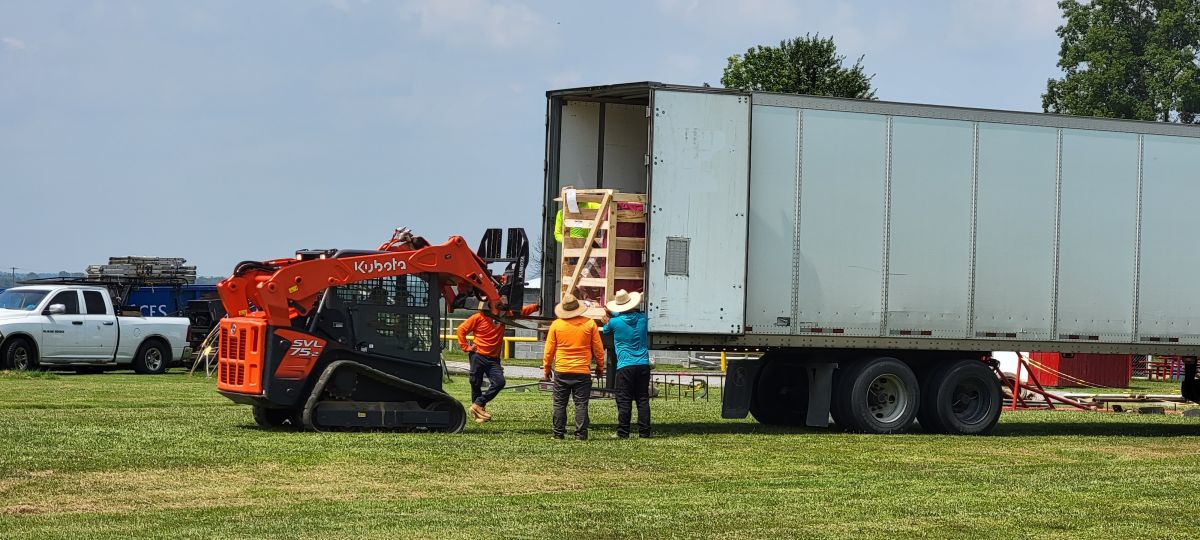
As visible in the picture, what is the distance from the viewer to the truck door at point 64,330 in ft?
101

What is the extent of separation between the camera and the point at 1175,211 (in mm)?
19734

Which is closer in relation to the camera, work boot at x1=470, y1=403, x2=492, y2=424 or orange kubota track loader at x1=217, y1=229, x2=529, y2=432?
orange kubota track loader at x1=217, y1=229, x2=529, y2=432

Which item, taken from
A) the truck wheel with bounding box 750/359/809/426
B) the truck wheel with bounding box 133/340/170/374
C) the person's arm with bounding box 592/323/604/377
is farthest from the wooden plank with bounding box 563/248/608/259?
the truck wheel with bounding box 133/340/170/374

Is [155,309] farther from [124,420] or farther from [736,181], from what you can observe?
[736,181]

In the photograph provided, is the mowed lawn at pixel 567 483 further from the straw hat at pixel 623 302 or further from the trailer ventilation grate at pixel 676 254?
the trailer ventilation grate at pixel 676 254

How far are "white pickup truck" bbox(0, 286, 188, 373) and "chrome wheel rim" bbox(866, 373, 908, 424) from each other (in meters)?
17.7

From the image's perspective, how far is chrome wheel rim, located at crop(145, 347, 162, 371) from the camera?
109 ft

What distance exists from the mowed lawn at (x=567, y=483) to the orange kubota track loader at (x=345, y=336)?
43cm

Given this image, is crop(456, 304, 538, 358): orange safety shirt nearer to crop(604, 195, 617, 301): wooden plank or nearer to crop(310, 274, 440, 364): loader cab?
crop(310, 274, 440, 364): loader cab

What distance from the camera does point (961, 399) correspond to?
1955cm

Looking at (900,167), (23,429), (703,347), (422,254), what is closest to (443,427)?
(422,254)

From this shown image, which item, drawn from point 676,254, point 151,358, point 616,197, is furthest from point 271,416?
point 151,358

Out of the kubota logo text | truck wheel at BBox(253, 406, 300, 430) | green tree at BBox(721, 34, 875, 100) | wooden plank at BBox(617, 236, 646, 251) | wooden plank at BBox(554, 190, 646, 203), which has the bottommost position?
truck wheel at BBox(253, 406, 300, 430)

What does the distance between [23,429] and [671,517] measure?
852 cm
